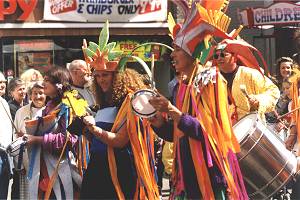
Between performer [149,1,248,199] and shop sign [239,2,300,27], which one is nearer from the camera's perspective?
performer [149,1,248,199]

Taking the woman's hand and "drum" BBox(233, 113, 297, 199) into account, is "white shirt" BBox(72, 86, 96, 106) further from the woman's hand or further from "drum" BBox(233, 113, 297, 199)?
the woman's hand

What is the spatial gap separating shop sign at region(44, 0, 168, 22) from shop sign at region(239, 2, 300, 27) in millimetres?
1666

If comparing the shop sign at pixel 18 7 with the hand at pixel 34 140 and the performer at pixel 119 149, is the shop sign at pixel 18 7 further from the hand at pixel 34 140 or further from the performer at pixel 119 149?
the performer at pixel 119 149

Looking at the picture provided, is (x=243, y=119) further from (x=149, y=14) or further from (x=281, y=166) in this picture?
(x=149, y=14)

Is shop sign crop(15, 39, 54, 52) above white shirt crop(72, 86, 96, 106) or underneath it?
above

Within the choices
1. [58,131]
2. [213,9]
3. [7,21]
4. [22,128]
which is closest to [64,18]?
[7,21]

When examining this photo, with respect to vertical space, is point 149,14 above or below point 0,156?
above

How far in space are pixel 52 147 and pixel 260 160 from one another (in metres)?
1.49

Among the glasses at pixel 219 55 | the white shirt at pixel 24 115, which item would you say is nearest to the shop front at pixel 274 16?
the white shirt at pixel 24 115

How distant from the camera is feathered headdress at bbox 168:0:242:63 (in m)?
3.76

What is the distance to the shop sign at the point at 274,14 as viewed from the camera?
39.1 ft

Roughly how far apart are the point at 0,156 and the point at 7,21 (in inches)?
238

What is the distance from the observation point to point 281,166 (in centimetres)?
427

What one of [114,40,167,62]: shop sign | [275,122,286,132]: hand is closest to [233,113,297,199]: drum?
[275,122,286,132]: hand
